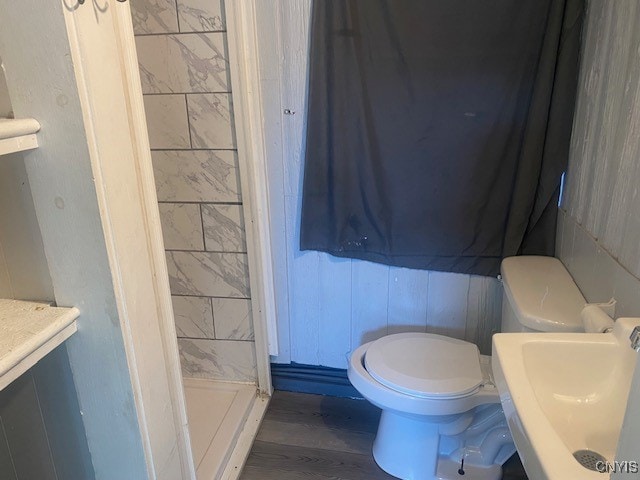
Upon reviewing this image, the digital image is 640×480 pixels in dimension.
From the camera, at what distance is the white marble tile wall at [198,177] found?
166 centimetres

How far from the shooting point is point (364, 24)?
1533 millimetres

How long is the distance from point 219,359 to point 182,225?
0.64 metres

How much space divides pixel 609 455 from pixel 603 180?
685mm

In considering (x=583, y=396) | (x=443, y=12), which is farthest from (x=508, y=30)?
(x=583, y=396)

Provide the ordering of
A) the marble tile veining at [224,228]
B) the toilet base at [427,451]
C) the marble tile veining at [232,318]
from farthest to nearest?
the marble tile veining at [232,318], the marble tile veining at [224,228], the toilet base at [427,451]

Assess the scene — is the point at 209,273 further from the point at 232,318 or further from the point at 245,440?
the point at 245,440

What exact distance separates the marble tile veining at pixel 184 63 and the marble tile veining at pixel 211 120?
32mm

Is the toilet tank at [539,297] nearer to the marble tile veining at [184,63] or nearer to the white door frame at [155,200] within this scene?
the white door frame at [155,200]

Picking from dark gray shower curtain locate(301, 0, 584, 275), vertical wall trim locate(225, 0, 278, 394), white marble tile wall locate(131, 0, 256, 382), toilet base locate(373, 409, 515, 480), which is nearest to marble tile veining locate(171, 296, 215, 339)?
white marble tile wall locate(131, 0, 256, 382)

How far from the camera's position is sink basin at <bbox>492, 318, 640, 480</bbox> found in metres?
0.86

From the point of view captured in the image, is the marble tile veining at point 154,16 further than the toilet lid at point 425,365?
A: Yes

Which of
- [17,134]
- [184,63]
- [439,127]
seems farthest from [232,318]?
[17,134]

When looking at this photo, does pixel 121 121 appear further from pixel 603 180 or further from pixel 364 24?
pixel 603 180

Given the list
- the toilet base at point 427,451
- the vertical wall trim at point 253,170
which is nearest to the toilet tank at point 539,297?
the toilet base at point 427,451
